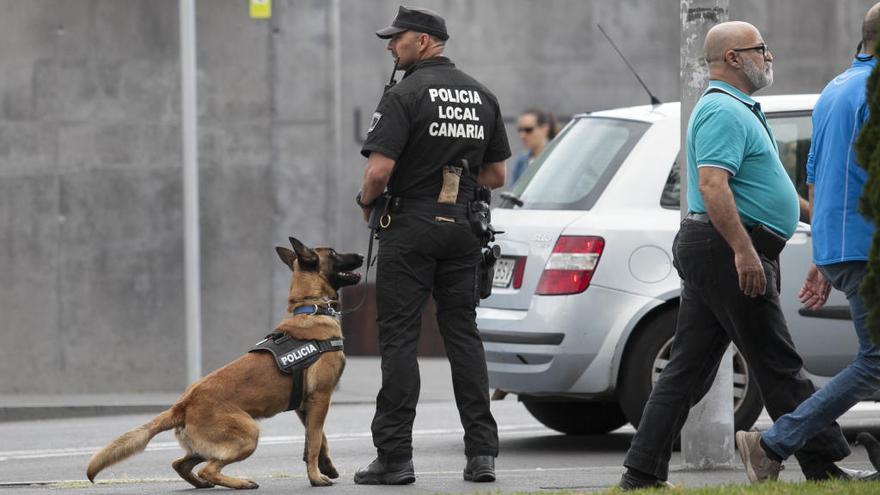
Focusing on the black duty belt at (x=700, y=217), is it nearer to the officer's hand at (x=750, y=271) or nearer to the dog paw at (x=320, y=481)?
the officer's hand at (x=750, y=271)

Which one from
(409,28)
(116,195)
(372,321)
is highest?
(409,28)

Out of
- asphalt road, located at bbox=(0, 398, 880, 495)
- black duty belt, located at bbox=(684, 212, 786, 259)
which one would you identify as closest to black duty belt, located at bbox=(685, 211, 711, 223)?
black duty belt, located at bbox=(684, 212, 786, 259)

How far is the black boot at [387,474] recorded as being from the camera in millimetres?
7043

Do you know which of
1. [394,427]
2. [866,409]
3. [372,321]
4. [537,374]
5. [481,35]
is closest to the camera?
[394,427]

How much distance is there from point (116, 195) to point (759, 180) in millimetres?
7994

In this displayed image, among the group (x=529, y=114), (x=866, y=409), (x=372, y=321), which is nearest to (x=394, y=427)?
(x=866, y=409)

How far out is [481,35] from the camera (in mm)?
17812

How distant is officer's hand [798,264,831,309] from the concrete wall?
704 cm

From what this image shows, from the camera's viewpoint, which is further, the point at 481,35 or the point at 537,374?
the point at 481,35

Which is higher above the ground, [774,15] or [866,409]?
[774,15]

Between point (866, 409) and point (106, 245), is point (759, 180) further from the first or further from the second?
point (106, 245)

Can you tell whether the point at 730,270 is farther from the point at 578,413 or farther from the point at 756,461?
the point at 578,413

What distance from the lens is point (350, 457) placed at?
8.74m

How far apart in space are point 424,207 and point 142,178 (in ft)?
22.5
